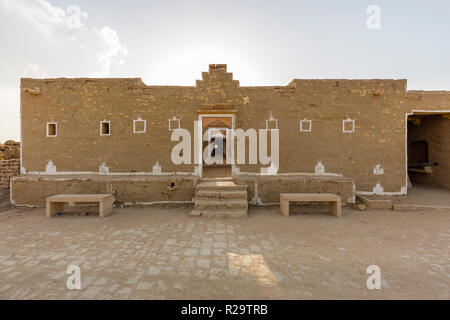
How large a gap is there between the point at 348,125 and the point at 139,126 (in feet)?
29.9

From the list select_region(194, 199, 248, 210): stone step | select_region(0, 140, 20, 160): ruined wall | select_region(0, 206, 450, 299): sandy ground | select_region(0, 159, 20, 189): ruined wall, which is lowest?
select_region(0, 206, 450, 299): sandy ground

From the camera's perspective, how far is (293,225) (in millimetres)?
5426

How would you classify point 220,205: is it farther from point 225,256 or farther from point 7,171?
point 7,171

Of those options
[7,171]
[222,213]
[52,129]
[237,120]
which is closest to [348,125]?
[237,120]

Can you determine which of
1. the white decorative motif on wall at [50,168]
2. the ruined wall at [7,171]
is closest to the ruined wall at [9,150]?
the ruined wall at [7,171]

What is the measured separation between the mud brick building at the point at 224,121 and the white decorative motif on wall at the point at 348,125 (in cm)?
4

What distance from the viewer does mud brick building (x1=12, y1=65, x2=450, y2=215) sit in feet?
27.1

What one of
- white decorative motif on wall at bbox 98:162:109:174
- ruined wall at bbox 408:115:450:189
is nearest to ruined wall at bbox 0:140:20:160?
white decorative motif on wall at bbox 98:162:109:174

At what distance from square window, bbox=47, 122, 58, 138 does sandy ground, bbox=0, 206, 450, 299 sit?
371cm

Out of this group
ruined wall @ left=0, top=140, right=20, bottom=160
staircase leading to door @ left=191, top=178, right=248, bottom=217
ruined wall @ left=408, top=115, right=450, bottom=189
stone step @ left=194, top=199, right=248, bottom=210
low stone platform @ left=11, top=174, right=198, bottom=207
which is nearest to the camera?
Answer: staircase leading to door @ left=191, top=178, right=248, bottom=217

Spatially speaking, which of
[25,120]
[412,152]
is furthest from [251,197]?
[412,152]

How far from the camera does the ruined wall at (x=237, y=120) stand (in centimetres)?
827

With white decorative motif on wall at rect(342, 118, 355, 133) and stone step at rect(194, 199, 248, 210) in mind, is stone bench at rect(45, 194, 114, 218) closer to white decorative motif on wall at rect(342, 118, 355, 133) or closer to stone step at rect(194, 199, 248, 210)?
stone step at rect(194, 199, 248, 210)

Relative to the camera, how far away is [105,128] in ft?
27.6
